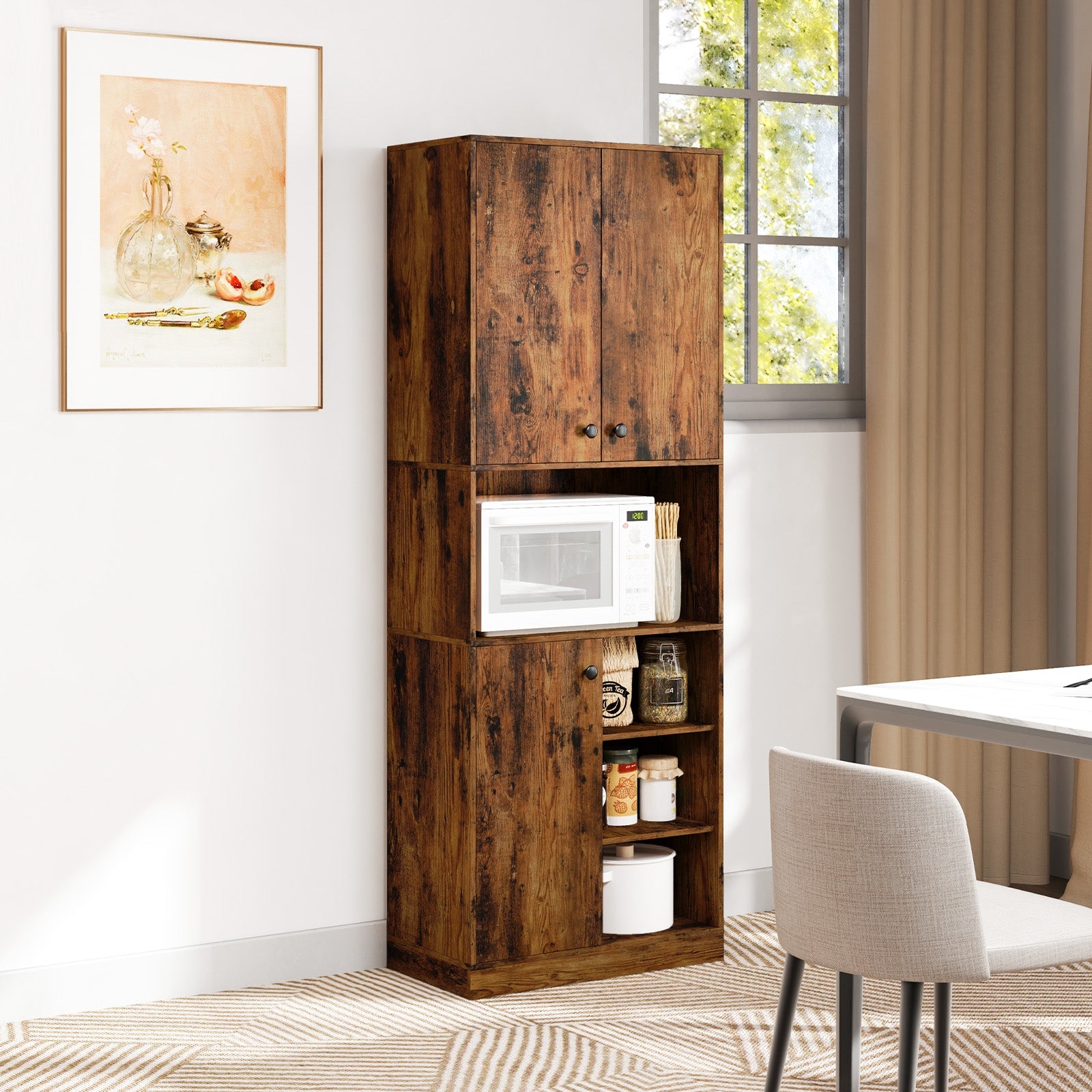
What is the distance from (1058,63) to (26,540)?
3121mm

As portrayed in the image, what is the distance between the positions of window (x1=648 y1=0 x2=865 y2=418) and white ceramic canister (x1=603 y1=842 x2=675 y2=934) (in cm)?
124

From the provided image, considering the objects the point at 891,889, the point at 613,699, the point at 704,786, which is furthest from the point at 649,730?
the point at 891,889

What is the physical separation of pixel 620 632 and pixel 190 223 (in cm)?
131

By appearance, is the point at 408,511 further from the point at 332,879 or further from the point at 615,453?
the point at 332,879

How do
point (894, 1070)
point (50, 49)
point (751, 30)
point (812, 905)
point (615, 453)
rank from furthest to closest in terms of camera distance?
point (751, 30) < point (615, 453) < point (50, 49) < point (894, 1070) < point (812, 905)

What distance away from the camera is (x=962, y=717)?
9.02 ft

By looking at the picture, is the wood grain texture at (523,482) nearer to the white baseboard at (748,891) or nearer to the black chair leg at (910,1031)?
the white baseboard at (748,891)

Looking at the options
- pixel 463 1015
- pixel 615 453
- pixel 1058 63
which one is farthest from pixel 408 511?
pixel 1058 63

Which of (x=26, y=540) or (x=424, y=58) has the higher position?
(x=424, y=58)

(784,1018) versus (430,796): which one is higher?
(430,796)

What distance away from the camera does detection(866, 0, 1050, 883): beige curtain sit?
4.64m

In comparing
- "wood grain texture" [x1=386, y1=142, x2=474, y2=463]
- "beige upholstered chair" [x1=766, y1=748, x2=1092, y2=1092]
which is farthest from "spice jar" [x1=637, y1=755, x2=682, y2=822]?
"beige upholstered chair" [x1=766, y1=748, x2=1092, y2=1092]

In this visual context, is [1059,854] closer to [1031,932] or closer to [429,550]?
[429,550]

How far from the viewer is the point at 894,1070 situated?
3391mm
